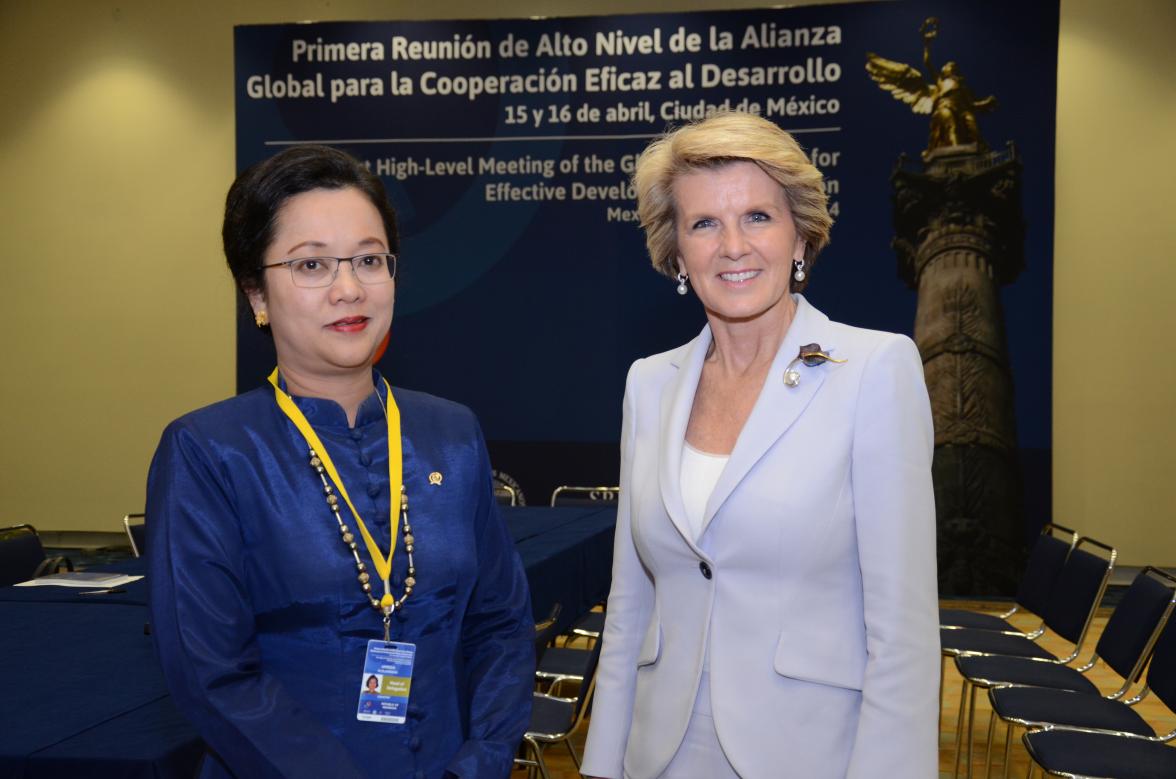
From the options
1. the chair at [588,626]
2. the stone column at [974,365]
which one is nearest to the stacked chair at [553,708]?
the chair at [588,626]

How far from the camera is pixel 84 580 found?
393 centimetres

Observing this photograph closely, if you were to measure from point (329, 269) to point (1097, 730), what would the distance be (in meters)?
2.87

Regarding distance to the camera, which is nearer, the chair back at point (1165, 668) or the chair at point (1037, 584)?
the chair back at point (1165, 668)

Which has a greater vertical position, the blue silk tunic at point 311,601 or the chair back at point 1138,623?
the blue silk tunic at point 311,601

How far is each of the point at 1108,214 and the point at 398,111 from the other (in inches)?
194

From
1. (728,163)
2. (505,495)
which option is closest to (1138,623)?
(728,163)

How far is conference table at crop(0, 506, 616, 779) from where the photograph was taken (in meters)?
2.04

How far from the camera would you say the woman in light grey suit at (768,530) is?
69.7 inches

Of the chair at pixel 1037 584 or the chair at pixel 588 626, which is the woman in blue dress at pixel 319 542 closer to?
the chair at pixel 588 626

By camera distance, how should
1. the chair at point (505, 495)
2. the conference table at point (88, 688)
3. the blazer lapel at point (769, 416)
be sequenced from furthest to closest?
the chair at point (505, 495), the conference table at point (88, 688), the blazer lapel at point (769, 416)

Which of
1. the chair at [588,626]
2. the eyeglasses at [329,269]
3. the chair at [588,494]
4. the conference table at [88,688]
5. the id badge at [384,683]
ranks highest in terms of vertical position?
the eyeglasses at [329,269]

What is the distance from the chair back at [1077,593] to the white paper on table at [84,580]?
3.37 meters

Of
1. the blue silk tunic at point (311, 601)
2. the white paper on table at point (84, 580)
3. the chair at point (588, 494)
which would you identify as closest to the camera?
the blue silk tunic at point (311, 601)

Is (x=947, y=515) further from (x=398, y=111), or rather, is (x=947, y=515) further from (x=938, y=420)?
(x=398, y=111)
